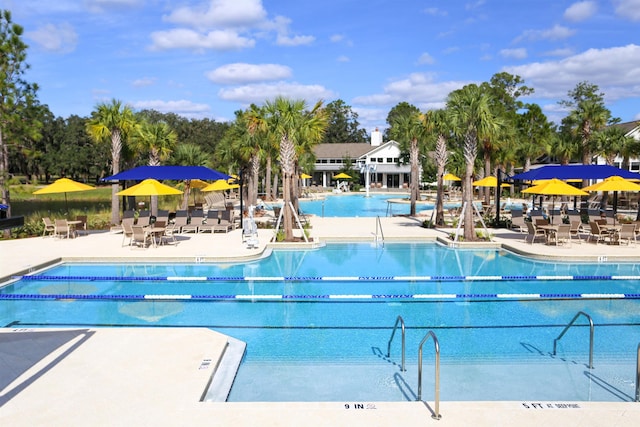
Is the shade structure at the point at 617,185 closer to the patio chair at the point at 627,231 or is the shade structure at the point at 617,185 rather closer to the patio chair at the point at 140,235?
the patio chair at the point at 627,231

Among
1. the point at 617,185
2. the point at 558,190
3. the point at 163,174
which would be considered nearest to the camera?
the point at 617,185

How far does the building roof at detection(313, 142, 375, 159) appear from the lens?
70812 millimetres

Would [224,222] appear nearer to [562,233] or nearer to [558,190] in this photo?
[562,233]

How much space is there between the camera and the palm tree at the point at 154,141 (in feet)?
77.4

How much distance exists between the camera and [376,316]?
33.3 ft

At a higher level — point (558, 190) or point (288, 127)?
point (288, 127)

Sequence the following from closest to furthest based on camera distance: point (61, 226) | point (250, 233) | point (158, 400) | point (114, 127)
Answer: point (158, 400)
point (250, 233)
point (61, 226)
point (114, 127)

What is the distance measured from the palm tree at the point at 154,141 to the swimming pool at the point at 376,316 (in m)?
10.3

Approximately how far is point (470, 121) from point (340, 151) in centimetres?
5451

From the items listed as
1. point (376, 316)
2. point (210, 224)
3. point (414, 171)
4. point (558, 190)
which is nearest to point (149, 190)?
point (210, 224)

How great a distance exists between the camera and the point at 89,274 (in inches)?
544

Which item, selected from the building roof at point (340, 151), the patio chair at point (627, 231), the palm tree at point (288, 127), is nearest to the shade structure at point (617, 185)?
the patio chair at point (627, 231)

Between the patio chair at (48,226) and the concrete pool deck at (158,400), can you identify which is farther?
the patio chair at (48,226)

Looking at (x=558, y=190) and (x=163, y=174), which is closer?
(x=558, y=190)
